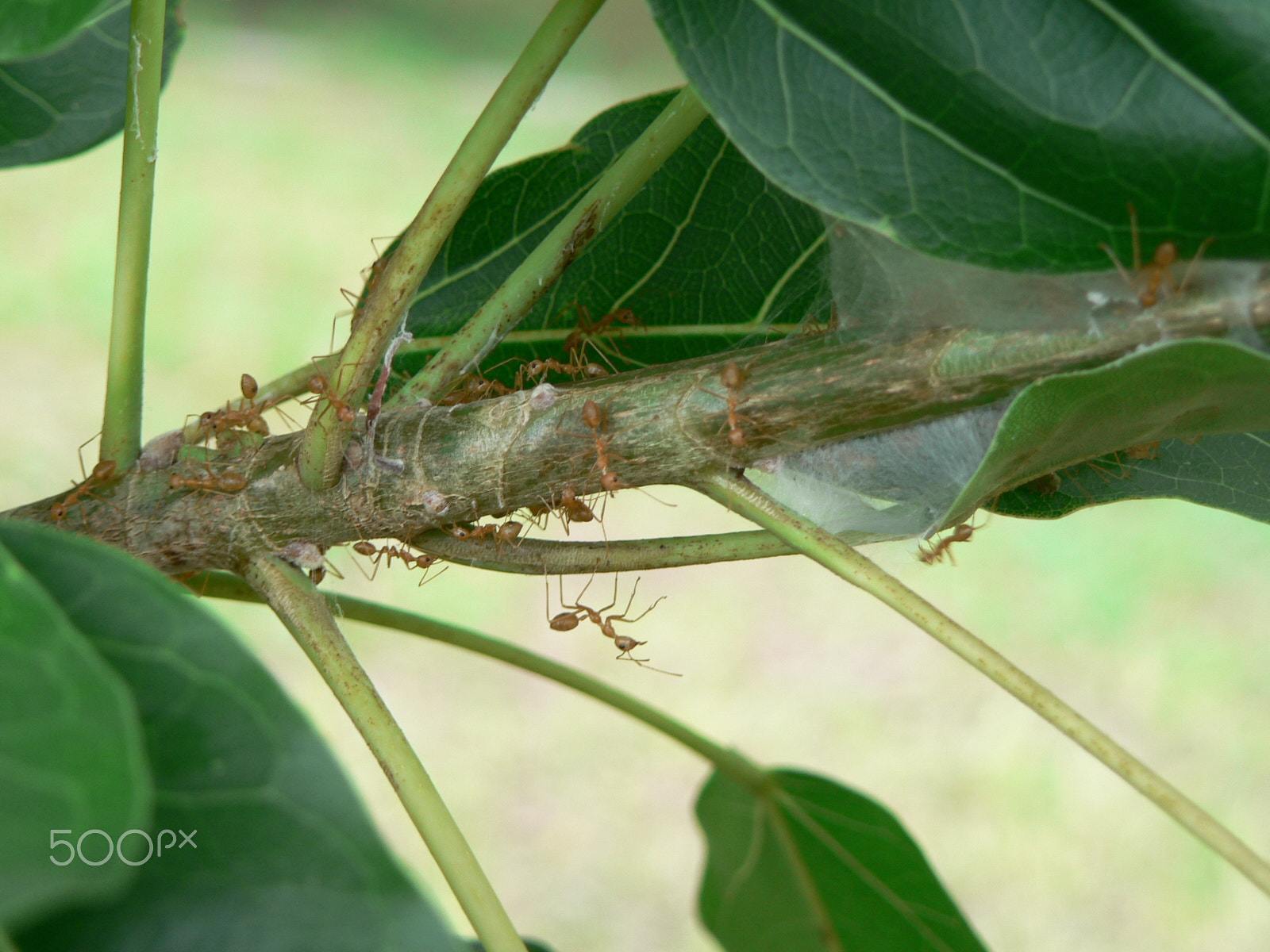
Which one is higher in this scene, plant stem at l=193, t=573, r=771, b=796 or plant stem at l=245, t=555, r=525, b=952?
plant stem at l=193, t=573, r=771, b=796

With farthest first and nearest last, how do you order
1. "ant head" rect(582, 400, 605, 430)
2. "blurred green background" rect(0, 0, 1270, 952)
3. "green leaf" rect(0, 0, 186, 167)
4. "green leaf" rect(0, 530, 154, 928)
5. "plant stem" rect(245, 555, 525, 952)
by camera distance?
"blurred green background" rect(0, 0, 1270, 952) → "green leaf" rect(0, 0, 186, 167) → "ant head" rect(582, 400, 605, 430) → "plant stem" rect(245, 555, 525, 952) → "green leaf" rect(0, 530, 154, 928)

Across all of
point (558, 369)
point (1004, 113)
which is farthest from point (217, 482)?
point (1004, 113)

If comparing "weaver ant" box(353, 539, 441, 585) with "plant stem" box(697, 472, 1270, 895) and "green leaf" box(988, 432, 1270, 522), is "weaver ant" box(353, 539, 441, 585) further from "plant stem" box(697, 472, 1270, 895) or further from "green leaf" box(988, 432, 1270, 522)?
"green leaf" box(988, 432, 1270, 522)

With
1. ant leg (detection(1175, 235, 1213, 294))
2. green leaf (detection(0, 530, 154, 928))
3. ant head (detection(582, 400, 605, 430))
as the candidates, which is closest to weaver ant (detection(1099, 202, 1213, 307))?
ant leg (detection(1175, 235, 1213, 294))

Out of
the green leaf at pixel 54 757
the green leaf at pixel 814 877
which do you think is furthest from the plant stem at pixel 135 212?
the green leaf at pixel 814 877

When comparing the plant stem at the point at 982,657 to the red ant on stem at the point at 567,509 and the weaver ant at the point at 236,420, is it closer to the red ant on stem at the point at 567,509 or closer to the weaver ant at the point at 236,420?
the red ant on stem at the point at 567,509

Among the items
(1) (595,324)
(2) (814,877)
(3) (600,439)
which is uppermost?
(1) (595,324)

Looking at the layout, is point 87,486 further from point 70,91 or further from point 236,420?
point 70,91
